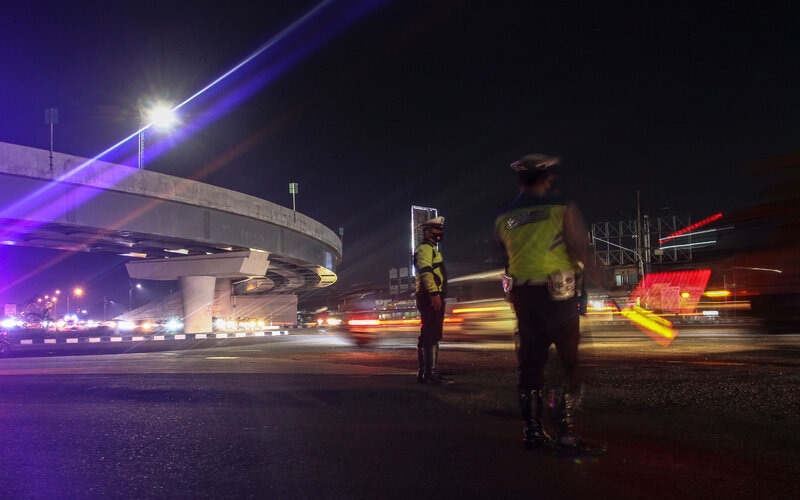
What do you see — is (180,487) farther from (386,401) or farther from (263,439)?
(386,401)

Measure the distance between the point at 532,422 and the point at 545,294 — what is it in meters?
0.73

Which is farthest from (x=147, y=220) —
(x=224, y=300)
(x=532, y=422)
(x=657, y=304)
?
(x=224, y=300)

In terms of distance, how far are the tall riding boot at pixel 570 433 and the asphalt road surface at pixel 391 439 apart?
0.30 feet

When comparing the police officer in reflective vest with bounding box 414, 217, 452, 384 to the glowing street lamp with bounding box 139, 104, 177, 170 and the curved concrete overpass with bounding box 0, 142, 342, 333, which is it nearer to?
the curved concrete overpass with bounding box 0, 142, 342, 333

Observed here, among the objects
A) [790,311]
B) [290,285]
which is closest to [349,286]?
[290,285]

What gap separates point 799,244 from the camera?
9.50m

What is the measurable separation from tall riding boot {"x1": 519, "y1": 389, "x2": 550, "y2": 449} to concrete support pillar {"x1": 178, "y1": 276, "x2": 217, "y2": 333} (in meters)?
35.5

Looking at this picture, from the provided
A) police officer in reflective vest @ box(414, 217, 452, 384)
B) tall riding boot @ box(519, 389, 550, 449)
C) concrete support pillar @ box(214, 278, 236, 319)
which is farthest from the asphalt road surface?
concrete support pillar @ box(214, 278, 236, 319)

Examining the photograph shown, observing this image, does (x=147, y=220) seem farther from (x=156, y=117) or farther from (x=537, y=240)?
(x=537, y=240)

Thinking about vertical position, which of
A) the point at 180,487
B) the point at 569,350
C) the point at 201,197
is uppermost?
the point at 201,197

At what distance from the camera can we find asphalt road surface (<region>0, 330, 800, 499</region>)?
2918mm

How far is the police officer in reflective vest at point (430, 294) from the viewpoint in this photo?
645cm

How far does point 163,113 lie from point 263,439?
2501 cm

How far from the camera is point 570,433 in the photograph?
3.44 metres
